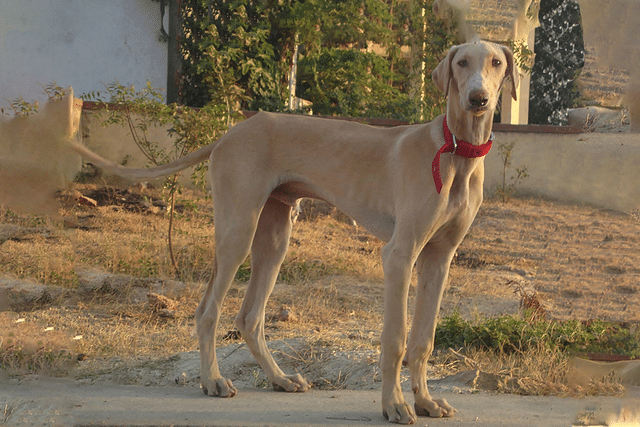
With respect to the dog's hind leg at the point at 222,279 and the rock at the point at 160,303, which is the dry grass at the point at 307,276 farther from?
the dog's hind leg at the point at 222,279

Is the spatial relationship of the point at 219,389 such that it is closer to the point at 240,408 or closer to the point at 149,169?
the point at 240,408

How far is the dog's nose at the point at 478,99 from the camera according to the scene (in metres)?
3.22

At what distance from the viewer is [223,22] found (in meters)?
12.2

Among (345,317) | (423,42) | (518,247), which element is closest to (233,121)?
(345,317)

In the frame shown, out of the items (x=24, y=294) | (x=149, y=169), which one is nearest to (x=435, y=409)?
(x=149, y=169)

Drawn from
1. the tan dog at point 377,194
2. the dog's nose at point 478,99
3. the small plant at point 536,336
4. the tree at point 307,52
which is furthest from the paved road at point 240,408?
the tree at point 307,52

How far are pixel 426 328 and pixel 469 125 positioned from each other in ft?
3.69

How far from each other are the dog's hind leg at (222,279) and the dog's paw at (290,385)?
34 cm

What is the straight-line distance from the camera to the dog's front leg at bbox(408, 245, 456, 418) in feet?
12.0

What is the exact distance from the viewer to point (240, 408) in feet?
12.2

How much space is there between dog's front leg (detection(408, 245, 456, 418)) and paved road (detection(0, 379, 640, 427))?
102 mm

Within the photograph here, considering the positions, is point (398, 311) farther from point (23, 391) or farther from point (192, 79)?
point (192, 79)

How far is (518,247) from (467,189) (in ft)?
22.8

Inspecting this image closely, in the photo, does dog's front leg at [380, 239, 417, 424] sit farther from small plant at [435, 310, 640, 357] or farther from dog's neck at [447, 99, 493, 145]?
small plant at [435, 310, 640, 357]
